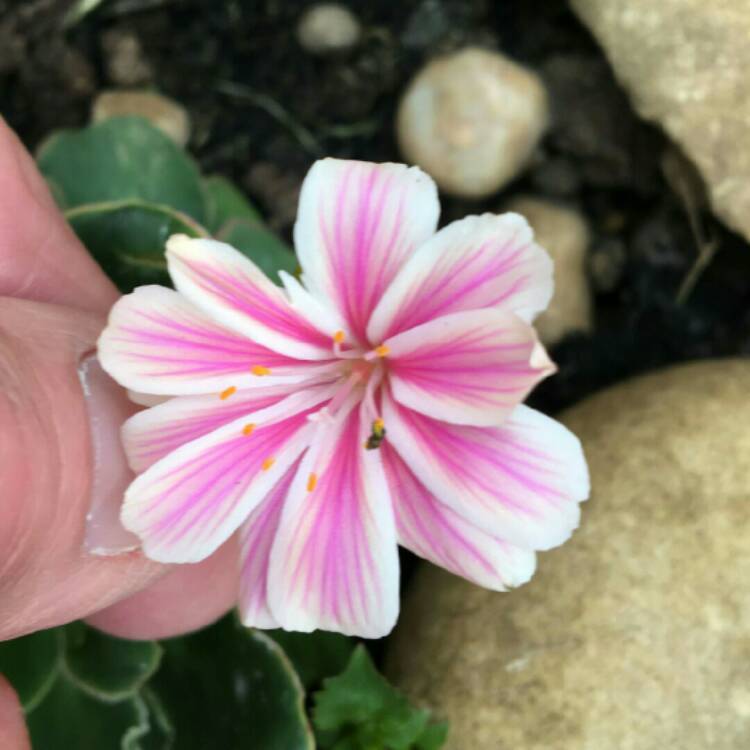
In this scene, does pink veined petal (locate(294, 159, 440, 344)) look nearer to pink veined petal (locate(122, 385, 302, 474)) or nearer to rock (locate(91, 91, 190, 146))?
pink veined petal (locate(122, 385, 302, 474))

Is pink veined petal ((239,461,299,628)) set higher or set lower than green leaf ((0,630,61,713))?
higher

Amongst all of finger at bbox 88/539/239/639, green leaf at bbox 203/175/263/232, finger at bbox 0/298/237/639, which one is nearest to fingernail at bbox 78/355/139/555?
finger at bbox 0/298/237/639

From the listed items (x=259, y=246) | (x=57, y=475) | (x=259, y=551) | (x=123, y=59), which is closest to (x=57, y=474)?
(x=57, y=475)

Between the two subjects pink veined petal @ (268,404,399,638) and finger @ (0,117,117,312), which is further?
finger @ (0,117,117,312)

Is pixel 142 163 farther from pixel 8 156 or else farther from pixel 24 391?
pixel 24 391

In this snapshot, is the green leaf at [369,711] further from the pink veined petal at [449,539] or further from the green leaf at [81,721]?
the pink veined petal at [449,539]

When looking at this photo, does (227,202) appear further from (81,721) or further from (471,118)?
(81,721)

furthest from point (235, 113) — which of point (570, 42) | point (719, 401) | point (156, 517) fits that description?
point (156, 517)
